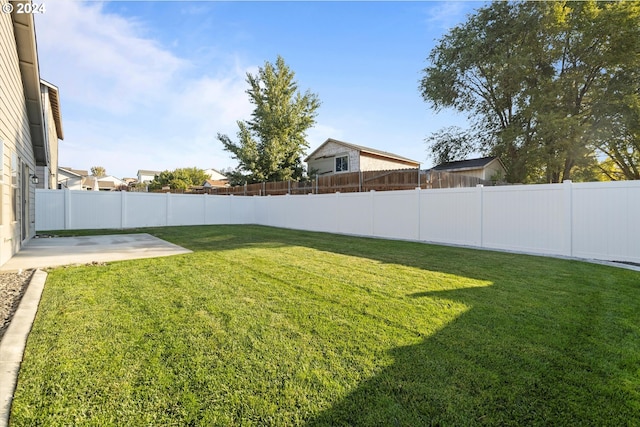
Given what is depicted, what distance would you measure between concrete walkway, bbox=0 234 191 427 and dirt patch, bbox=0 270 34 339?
0.06m

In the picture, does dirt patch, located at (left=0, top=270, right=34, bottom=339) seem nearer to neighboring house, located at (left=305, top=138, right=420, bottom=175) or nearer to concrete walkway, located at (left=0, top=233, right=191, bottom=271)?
concrete walkway, located at (left=0, top=233, right=191, bottom=271)

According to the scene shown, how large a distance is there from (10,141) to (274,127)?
18339mm

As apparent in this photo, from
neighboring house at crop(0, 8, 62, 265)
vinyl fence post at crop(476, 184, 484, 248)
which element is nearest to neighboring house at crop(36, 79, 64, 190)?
neighboring house at crop(0, 8, 62, 265)

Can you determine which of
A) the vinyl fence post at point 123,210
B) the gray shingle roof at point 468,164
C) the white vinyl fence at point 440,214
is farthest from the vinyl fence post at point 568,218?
the vinyl fence post at point 123,210

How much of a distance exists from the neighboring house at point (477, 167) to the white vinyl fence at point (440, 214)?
34.6ft

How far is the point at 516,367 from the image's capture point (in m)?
2.14

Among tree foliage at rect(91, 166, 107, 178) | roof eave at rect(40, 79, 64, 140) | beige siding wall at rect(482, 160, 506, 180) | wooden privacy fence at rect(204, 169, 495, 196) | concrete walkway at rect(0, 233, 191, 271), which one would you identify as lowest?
concrete walkway at rect(0, 233, 191, 271)

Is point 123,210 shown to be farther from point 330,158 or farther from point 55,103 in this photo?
A: point 330,158

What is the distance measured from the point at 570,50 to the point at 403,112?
301 inches

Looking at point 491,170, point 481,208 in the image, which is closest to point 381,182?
point 481,208

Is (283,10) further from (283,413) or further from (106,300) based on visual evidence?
(283,413)

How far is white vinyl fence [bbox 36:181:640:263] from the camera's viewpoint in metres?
6.02

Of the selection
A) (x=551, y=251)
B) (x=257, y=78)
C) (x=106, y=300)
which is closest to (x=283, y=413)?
(x=106, y=300)

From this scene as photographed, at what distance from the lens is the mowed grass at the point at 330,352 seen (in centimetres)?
170
